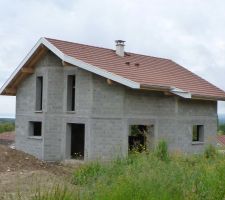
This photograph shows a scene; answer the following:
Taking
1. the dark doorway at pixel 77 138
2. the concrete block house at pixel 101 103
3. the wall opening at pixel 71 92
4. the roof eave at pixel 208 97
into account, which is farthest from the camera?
the dark doorway at pixel 77 138

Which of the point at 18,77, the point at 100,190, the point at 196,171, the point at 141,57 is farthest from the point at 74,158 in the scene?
the point at 100,190

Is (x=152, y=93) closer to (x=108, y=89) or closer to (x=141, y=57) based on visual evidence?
(x=108, y=89)

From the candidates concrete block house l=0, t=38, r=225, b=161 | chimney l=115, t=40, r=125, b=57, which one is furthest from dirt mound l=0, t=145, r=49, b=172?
chimney l=115, t=40, r=125, b=57

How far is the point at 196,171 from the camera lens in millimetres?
8898

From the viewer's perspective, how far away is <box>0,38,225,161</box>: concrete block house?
18.2 m

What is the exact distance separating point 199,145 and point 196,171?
12365 millimetres

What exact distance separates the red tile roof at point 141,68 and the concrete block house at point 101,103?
5 centimetres

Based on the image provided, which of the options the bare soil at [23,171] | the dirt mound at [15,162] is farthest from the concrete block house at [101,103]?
the dirt mound at [15,162]

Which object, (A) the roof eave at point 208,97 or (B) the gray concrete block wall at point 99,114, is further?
(A) the roof eave at point 208,97

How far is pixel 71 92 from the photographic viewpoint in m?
20.0

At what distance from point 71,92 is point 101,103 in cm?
210

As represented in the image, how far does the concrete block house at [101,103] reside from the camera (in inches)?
715

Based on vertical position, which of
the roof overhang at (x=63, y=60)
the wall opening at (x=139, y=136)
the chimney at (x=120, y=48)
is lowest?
the wall opening at (x=139, y=136)

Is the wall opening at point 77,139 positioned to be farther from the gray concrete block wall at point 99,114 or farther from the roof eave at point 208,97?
the roof eave at point 208,97
